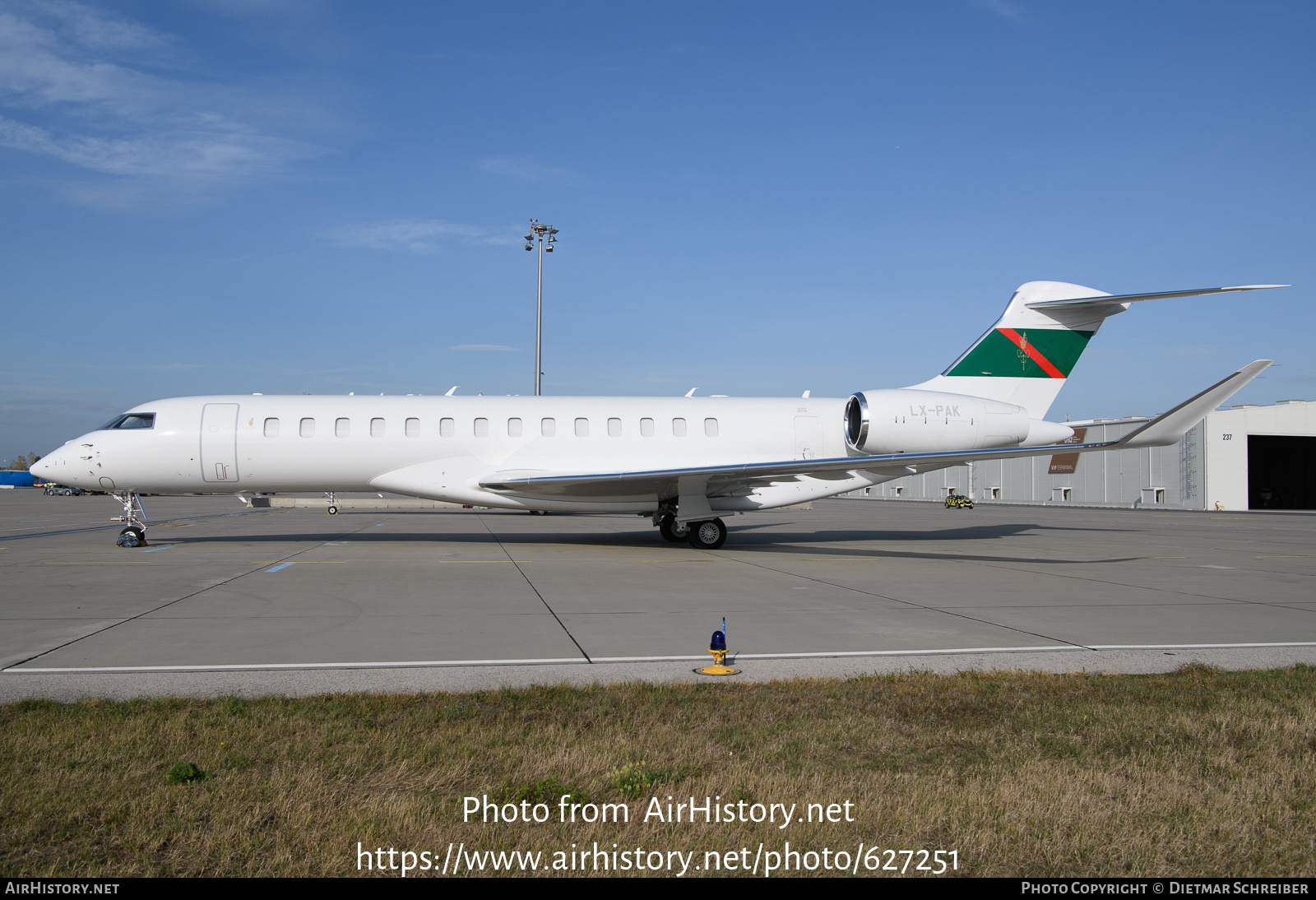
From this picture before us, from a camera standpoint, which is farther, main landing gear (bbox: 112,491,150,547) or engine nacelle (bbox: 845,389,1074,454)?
engine nacelle (bbox: 845,389,1074,454)

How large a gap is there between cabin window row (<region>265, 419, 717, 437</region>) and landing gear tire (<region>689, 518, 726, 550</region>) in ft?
6.87

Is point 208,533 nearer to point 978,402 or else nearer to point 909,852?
point 978,402

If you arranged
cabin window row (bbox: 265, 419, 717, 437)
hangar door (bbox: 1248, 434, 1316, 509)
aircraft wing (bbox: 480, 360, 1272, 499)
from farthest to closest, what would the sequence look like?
1. hangar door (bbox: 1248, 434, 1316, 509)
2. cabin window row (bbox: 265, 419, 717, 437)
3. aircraft wing (bbox: 480, 360, 1272, 499)

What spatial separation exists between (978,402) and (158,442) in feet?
58.3

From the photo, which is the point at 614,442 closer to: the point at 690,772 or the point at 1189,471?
the point at 690,772

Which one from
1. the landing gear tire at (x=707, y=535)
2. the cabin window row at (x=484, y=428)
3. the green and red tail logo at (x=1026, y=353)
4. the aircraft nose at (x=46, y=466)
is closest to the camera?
the aircraft nose at (x=46, y=466)

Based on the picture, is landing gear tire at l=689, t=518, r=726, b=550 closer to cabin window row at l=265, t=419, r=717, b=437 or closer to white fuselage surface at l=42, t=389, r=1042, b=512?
white fuselage surface at l=42, t=389, r=1042, b=512

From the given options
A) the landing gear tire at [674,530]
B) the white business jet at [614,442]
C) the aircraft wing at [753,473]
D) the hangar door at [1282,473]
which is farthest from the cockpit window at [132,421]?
the hangar door at [1282,473]

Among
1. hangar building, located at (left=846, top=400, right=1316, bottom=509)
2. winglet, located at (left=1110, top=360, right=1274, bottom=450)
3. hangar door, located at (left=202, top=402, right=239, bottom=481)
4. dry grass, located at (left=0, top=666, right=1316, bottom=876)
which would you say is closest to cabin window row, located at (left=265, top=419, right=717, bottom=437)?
hangar door, located at (left=202, top=402, right=239, bottom=481)

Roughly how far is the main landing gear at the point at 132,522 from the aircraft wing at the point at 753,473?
7283 millimetres

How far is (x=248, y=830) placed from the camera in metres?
3.65

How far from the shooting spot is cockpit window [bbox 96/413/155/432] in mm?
17781

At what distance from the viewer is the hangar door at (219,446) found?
57.7 feet

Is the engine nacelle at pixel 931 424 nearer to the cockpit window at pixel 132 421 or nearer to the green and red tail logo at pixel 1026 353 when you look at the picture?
the green and red tail logo at pixel 1026 353
